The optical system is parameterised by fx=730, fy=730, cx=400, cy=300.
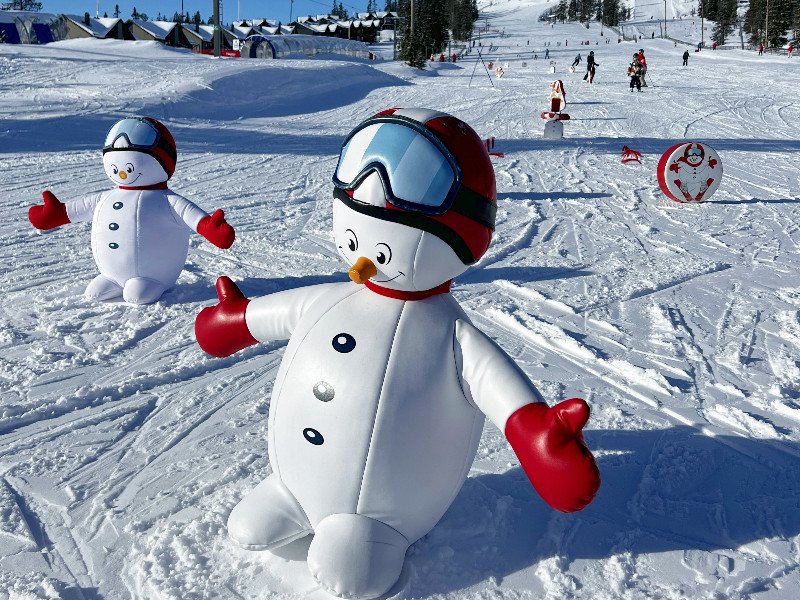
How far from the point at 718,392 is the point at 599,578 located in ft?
6.40

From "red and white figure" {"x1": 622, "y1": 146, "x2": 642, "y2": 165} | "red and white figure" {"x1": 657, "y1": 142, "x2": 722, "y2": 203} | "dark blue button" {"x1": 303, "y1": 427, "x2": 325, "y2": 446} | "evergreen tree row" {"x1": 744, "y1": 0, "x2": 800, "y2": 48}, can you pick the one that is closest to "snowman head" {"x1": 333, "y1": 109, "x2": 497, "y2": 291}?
"dark blue button" {"x1": 303, "y1": 427, "x2": 325, "y2": 446}

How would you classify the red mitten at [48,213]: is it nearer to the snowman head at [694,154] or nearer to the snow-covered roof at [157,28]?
the snowman head at [694,154]

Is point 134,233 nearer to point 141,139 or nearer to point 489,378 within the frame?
point 141,139

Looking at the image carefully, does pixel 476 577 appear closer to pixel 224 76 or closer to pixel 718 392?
pixel 718 392

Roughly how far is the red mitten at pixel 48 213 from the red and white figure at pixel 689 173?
6.50m

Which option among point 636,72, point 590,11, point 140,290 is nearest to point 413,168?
point 140,290

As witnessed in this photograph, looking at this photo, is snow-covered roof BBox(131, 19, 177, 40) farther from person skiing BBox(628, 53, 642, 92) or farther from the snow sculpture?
the snow sculpture

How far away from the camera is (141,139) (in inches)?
186

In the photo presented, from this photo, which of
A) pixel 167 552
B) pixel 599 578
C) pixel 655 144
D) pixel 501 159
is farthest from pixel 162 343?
pixel 655 144

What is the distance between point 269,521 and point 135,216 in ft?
9.82

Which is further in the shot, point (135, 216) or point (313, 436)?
point (135, 216)

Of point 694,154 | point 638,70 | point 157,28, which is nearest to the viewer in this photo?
point 694,154

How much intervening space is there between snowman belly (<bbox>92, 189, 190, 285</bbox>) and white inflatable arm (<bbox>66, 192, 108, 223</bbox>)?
9cm

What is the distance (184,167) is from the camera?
10586mm
